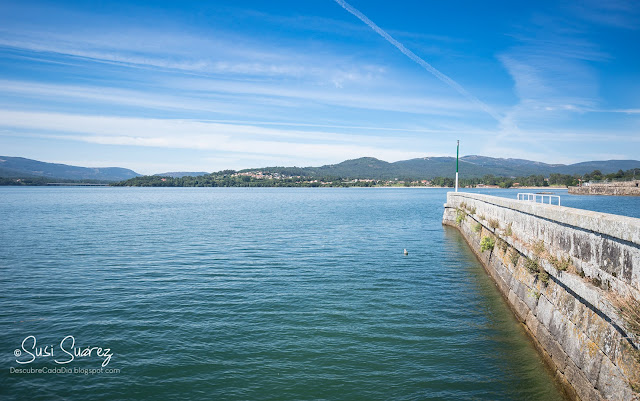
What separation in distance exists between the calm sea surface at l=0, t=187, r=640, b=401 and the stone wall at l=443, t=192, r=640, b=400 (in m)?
0.84

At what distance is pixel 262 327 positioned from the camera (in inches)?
454

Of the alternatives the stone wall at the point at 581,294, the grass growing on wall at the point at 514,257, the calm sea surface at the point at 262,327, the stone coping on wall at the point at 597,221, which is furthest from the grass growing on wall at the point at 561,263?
the grass growing on wall at the point at 514,257

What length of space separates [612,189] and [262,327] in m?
117

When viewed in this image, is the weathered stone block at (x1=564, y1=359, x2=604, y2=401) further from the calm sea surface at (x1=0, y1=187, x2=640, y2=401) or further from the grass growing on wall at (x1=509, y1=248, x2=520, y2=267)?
the grass growing on wall at (x1=509, y1=248, x2=520, y2=267)

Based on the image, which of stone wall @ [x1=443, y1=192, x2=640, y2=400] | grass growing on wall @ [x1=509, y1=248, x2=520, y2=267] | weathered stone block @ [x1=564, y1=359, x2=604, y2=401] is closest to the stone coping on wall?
stone wall @ [x1=443, y1=192, x2=640, y2=400]

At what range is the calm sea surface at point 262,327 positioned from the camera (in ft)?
27.8

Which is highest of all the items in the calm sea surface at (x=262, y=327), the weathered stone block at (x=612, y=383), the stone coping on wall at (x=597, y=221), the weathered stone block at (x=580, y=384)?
the stone coping on wall at (x=597, y=221)

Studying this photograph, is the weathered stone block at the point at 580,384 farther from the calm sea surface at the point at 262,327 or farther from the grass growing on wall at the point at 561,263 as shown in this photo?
the grass growing on wall at the point at 561,263

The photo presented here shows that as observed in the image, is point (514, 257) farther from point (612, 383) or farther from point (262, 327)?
point (262, 327)

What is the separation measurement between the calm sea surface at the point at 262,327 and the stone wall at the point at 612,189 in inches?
3858

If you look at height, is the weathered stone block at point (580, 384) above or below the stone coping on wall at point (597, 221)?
below

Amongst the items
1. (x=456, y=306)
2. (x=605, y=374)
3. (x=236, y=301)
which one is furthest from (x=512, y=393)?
(x=236, y=301)

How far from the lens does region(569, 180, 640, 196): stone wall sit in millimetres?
94312

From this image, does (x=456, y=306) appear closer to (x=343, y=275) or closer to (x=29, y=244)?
(x=343, y=275)
